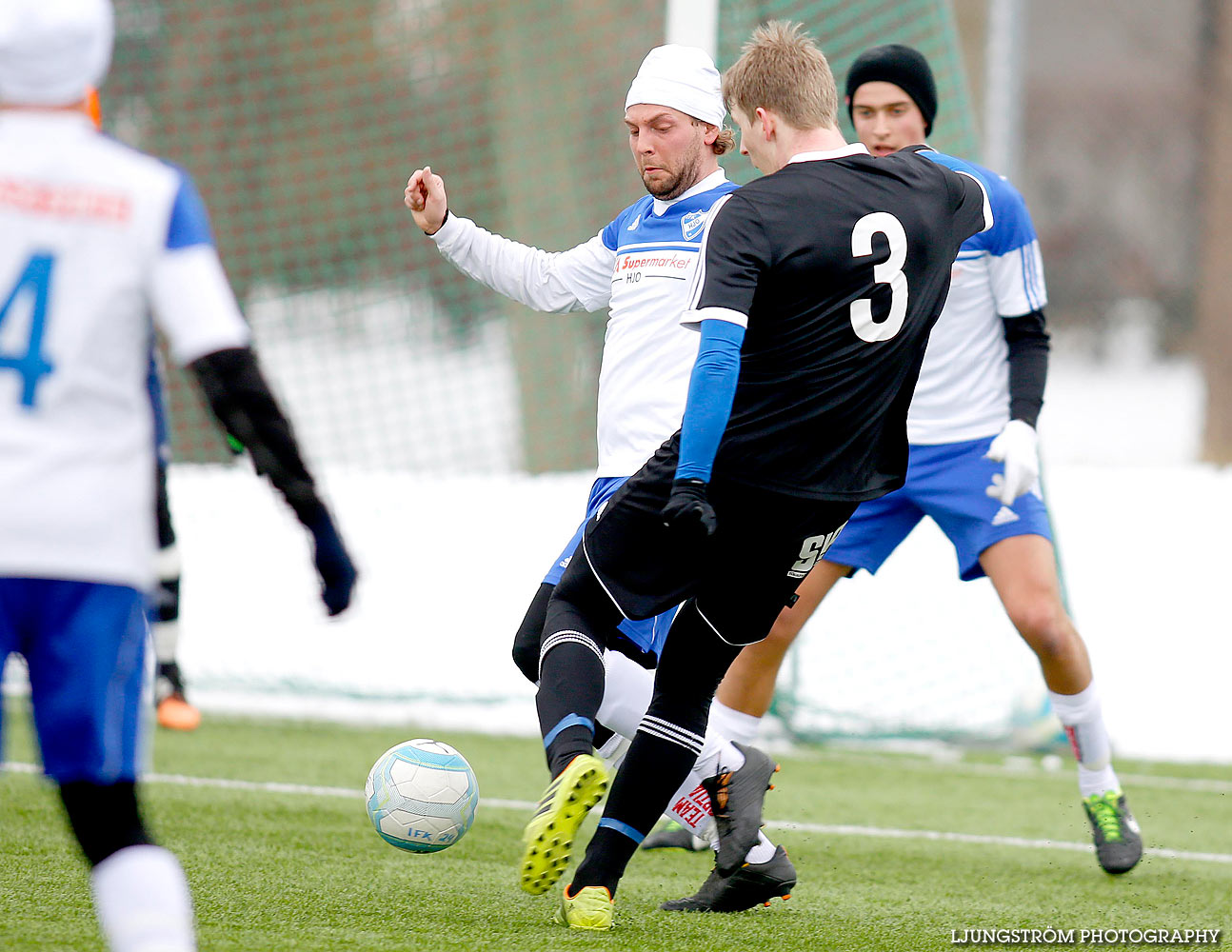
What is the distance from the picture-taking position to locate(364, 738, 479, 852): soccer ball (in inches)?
144

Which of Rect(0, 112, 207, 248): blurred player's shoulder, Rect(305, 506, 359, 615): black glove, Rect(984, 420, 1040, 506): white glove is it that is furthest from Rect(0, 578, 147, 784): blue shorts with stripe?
Rect(984, 420, 1040, 506): white glove

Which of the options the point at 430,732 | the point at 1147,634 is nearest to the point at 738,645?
the point at 430,732

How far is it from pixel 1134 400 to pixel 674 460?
12253mm

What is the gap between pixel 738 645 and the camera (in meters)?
3.32

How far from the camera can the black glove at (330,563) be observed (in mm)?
2285

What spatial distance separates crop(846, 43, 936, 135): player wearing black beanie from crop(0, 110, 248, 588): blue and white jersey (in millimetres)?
2741

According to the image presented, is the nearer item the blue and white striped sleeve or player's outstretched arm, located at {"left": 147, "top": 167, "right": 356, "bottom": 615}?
player's outstretched arm, located at {"left": 147, "top": 167, "right": 356, "bottom": 615}

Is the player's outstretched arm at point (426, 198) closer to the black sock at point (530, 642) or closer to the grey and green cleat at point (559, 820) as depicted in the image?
the black sock at point (530, 642)

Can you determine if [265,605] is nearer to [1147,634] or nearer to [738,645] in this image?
[1147,634]

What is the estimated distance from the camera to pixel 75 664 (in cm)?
218

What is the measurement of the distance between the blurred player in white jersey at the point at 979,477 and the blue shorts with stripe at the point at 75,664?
2.51 meters

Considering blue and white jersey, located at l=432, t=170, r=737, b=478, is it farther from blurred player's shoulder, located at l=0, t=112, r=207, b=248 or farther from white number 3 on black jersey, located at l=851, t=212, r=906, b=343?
blurred player's shoulder, located at l=0, t=112, r=207, b=248

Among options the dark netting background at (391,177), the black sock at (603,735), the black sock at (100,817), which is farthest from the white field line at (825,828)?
the dark netting background at (391,177)

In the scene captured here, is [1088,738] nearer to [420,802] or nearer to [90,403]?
Result: [420,802]
